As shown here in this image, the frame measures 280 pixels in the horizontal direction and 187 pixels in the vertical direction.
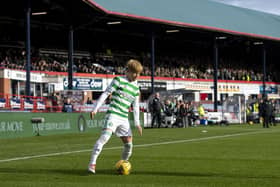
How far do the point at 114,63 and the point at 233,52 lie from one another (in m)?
24.0

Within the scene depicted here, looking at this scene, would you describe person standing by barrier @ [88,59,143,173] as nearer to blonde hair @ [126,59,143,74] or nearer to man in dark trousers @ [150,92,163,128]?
blonde hair @ [126,59,143,74]

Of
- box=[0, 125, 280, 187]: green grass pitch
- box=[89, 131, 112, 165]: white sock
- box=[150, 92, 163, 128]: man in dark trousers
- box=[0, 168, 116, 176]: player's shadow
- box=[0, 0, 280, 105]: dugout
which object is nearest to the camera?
box=[0, 125, 280, 187]: green grass pitch

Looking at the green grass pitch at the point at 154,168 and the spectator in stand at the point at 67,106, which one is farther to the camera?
the spectator in stand at the point at 67,106

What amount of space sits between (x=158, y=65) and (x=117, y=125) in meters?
48.3

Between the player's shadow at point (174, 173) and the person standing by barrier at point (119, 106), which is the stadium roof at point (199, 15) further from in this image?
the player's shadow at point (174, 173)

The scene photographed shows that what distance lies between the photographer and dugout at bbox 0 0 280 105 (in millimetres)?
39281

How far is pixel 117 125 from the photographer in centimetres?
1023

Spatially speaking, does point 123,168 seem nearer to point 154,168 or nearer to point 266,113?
point 154,168

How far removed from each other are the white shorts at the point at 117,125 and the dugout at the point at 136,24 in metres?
24.7

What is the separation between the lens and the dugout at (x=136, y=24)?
39281 mm

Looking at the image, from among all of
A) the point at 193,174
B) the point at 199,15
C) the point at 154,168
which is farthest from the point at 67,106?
the point at 199,15

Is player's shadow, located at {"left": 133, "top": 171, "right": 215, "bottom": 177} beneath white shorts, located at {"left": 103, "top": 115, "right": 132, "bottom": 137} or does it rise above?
beneath

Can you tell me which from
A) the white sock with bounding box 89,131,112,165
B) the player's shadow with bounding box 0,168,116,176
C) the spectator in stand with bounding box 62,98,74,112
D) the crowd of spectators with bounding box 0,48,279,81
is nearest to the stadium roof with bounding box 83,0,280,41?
the crowd of spectators with bounding box 0,48,279,81

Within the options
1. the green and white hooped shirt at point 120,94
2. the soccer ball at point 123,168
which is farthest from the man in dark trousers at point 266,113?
the soccer ball at point 123,168
